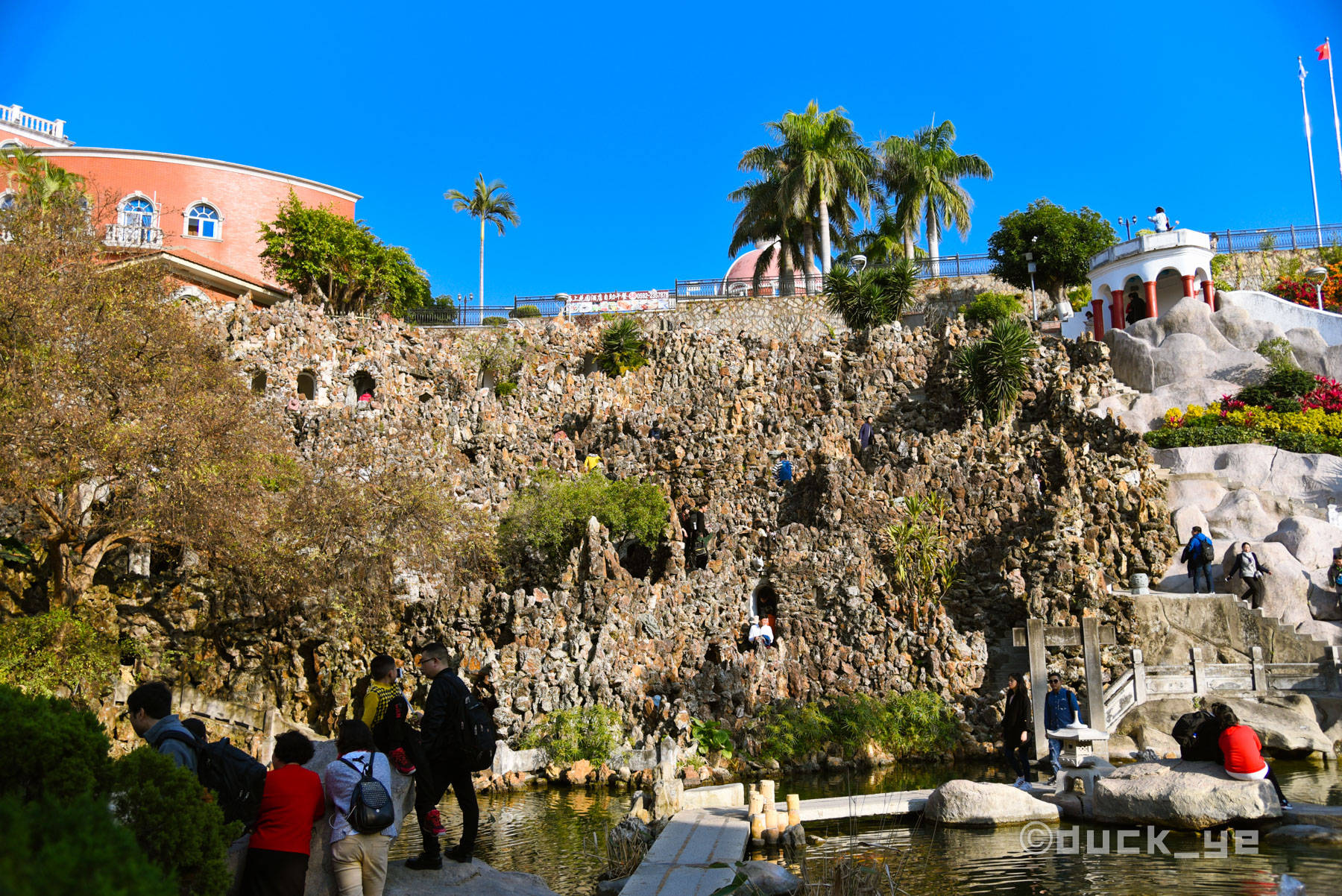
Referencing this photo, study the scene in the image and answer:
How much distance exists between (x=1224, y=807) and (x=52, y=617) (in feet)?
52.5

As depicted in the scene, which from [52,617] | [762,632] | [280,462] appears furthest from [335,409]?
[762,632]

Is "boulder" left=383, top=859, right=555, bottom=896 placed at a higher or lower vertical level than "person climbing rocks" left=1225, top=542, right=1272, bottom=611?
lower

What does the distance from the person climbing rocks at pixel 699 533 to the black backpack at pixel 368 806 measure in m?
16.5

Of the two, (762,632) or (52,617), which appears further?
(762,632)

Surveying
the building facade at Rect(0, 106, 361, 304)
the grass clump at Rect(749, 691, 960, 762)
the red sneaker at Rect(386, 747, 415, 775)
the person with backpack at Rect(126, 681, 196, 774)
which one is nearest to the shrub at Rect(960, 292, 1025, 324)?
the grass clump at Rect(749, 691, 960, 762)

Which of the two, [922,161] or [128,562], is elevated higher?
[922,161]

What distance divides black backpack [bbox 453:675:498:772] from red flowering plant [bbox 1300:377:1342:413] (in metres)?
30.8

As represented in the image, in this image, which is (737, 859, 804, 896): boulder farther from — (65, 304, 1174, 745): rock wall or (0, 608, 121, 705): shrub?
(0, 608, 121, 705): shrub

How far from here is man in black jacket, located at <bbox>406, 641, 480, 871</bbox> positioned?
7.20 m

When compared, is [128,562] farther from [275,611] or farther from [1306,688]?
[1306,688]

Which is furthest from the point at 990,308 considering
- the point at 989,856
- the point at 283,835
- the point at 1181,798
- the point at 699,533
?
the point at 283,835

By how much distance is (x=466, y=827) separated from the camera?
7.39 m

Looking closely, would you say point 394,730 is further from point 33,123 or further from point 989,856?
point 33,123

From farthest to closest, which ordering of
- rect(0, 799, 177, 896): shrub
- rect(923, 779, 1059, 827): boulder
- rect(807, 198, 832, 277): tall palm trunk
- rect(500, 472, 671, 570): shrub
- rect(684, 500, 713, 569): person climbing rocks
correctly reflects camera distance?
rect(807, 198, 832, 277): tall palm trunk
rect(684, 500, 713, 569): person climbing rocks
rect(500, 472, 671, 570): shrub
rect(923, 779, 1059, 827): boulder
rect(0, 799, 177, 896): shrub
